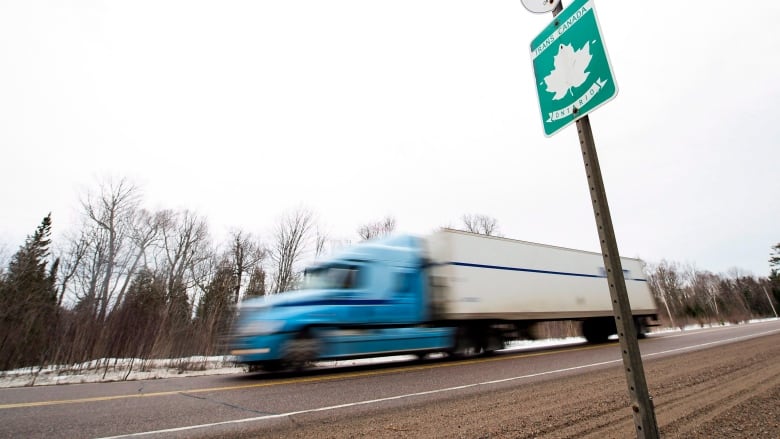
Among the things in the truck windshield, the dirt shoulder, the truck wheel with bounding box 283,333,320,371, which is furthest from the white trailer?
the dirt shoulder

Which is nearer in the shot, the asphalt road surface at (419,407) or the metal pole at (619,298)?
the metal pole at (619,298)

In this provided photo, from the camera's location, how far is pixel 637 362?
5.55 feet

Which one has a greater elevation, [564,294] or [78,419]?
[564,294]

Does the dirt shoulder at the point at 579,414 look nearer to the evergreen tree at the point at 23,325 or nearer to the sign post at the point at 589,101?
the sign post at the point at 589,101

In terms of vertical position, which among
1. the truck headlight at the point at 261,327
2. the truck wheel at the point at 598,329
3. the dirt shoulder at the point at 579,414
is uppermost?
the truck headlight at the point at 261,327

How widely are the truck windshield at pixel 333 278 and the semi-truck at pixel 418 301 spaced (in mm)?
25

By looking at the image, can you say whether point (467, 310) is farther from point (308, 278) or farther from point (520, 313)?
point (308, 278)

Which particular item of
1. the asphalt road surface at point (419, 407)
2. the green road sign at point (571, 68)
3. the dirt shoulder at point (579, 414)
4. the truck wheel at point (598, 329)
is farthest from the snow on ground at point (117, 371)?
the truck wheel at point (598, 329)

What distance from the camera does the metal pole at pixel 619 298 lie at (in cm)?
161

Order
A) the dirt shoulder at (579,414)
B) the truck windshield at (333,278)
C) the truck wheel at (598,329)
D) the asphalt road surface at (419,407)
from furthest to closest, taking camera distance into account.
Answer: the truck wheel at (598,329), the truck windshield at (333,278), the asphalt road surface at (419,407), the dirt shoulder at (579,414)

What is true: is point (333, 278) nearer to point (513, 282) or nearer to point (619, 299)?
point (513, 282)

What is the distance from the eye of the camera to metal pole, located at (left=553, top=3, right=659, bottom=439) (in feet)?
5.28

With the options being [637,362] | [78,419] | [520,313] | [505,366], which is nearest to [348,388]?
[78,419]

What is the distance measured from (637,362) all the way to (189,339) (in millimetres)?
12691
